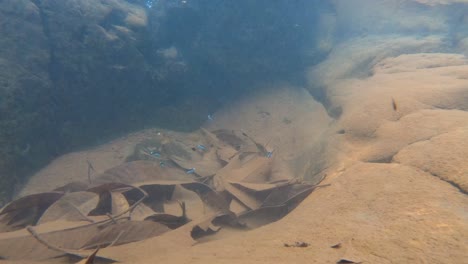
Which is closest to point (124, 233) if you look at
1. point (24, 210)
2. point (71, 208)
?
Result: point (71, 208)

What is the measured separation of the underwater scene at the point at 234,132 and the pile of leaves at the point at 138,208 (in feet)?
0.07

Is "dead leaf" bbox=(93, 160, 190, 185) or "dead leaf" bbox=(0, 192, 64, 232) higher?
"dead leaf" bbox=(93, 160, 190, 185)

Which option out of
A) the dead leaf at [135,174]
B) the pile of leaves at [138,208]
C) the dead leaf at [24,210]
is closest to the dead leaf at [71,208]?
the pile of leaves at [138,208]

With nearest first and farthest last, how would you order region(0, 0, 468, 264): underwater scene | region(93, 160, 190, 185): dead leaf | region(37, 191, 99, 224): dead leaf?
region(0, 0, 468, 264): underwater scene
region(37, 191, 99, 224): dead leaf
region(93, 160, 190, 185): dead leaf

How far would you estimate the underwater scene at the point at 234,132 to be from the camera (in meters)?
2.54

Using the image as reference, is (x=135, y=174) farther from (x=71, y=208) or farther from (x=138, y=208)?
(x=71, y=208)

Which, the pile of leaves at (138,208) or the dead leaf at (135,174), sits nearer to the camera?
the pile of leaves at (138,208)

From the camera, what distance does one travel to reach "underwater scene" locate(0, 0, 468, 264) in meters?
2.54

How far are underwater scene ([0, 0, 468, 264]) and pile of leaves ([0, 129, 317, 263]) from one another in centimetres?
2

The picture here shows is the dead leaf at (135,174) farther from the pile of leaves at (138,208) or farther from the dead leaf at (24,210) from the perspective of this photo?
the dead leaf at (24,210)

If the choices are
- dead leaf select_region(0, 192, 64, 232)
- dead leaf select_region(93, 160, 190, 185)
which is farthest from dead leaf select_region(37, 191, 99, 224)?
dead leaf select_region(93, 160, 190, 185)

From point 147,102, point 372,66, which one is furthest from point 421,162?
point 147,102

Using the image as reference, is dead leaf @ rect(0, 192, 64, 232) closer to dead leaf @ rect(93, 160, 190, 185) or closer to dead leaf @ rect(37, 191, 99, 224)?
dead leaf @ rect(37, 191, 99, 224)

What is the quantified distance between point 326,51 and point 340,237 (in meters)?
10.9
